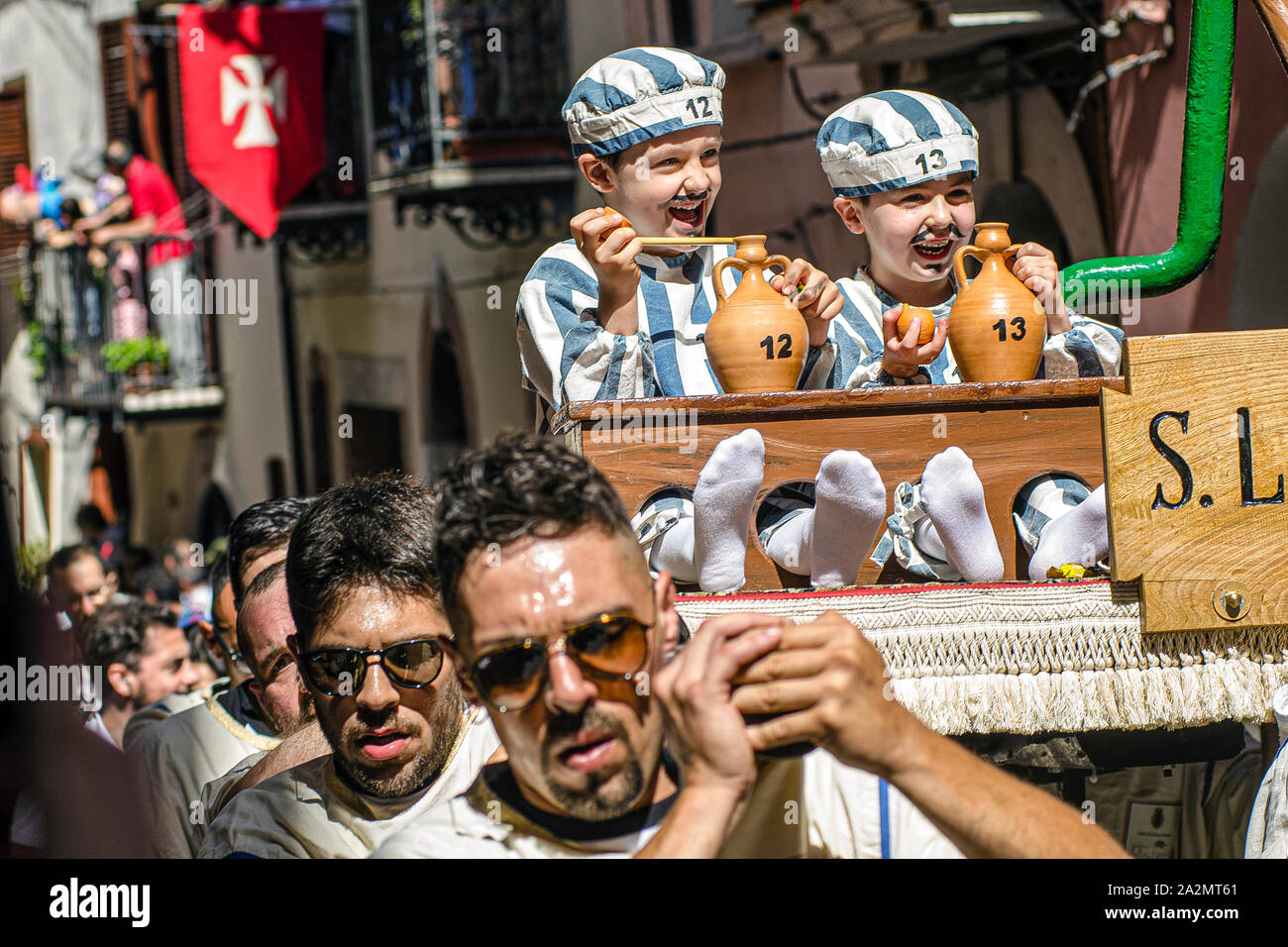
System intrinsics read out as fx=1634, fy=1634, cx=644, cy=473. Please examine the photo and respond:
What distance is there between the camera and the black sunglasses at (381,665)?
216 centimetres

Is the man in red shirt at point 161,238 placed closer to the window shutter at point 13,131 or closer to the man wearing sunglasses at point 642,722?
the window shutter at point 13,131

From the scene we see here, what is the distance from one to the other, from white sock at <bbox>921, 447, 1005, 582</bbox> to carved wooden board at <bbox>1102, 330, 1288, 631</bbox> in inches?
9.1

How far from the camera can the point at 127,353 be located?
16609 millimetres

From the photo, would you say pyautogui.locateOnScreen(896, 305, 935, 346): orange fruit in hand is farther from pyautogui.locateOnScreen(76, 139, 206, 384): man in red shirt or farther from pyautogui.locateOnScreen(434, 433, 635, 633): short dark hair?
pyautogui.locateOnScreen(76, 139, 206, 384): man in red shirt

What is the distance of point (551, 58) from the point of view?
1117 centimetres

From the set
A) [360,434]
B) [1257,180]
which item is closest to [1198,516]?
[1257,180]

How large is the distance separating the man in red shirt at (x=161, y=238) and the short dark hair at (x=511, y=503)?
13568 mm

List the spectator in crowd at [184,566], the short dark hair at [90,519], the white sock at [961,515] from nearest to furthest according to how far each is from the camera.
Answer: the white sock at [961,515] < the spectator in crowd at [184,566] < the short dark hair at [90,519]

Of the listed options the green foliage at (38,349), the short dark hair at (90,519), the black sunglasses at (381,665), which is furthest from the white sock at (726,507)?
the green foliage at (38,349)

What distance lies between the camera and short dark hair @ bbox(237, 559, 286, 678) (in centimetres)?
293

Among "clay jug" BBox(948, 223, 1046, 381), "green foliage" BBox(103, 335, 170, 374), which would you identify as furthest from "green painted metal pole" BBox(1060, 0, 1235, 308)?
"green foliage" BBox(103, 335, 170, 374)

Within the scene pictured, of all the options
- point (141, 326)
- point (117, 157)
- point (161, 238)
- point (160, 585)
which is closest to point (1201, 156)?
point (160, 585)
